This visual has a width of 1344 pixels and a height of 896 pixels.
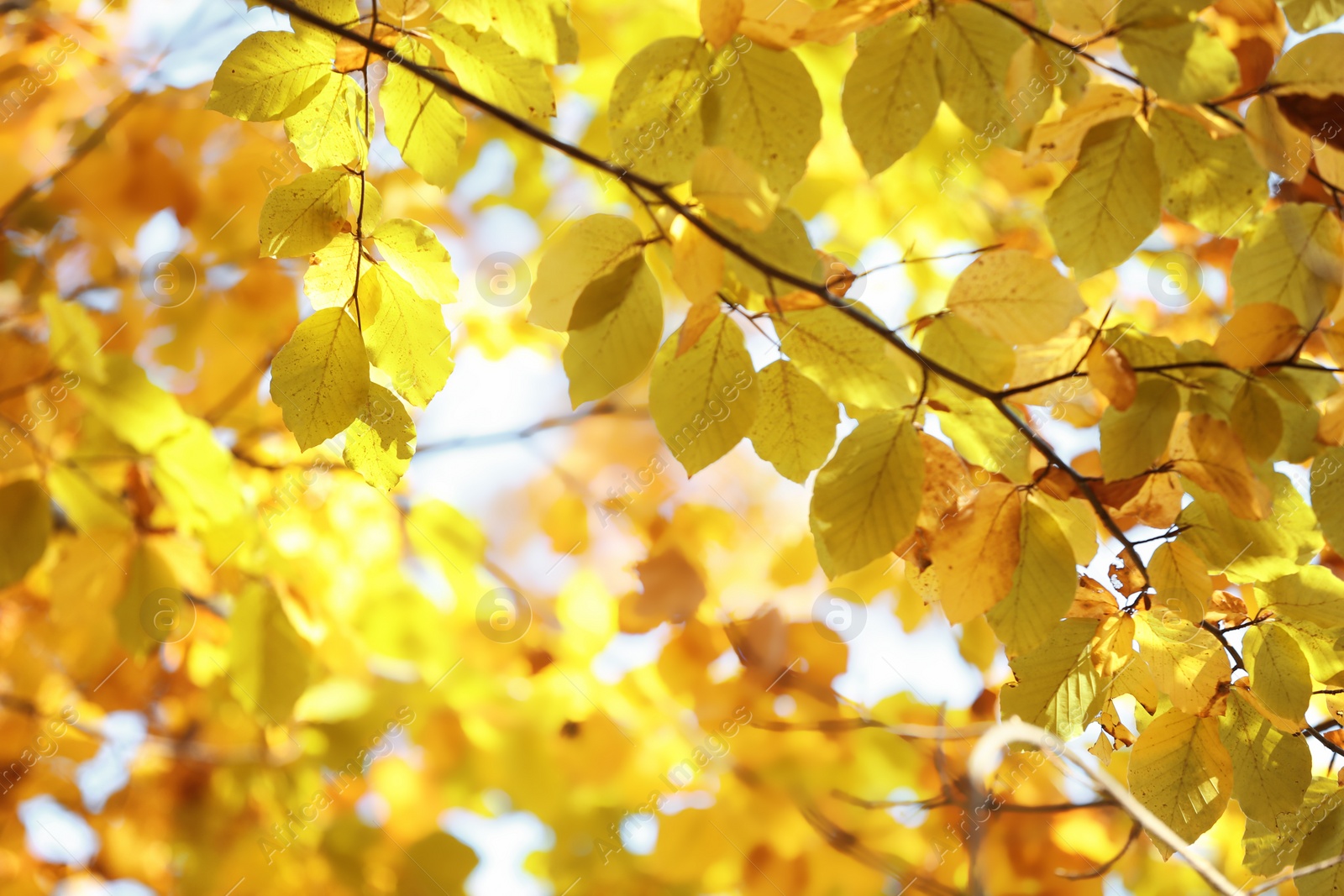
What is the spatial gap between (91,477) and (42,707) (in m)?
1.56

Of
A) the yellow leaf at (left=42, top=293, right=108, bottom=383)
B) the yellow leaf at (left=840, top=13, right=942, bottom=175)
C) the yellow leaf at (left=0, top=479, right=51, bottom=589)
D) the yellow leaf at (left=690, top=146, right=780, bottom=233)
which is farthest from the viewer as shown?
the yellow leaf at (left=42, top=293, right=108, bottom=383)

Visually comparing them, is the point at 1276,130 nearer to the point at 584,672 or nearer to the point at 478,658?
the point at 584,672

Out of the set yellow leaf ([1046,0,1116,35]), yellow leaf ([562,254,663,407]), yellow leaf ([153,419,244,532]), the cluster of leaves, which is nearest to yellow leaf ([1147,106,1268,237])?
the cluster of leaves

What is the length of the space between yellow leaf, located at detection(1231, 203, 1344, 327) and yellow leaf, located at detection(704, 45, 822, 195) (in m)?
0.42

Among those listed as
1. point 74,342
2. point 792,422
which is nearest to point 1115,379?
point 792,422

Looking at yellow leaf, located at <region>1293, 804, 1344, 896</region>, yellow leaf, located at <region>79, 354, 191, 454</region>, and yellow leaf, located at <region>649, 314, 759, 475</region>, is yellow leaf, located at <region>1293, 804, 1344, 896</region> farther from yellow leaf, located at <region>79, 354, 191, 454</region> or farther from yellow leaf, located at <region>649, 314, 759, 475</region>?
yellow leaf, located at <region>79, 354, 191, 454</region>

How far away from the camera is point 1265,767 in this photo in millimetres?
661

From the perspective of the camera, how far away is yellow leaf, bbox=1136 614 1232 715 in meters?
0.64

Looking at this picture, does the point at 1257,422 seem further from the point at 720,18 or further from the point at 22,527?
the point at 22,527

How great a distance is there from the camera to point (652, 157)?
0.61 m

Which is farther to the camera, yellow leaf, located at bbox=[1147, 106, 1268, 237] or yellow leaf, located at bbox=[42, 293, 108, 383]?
yellow leaf, located at bbox=[42, 293, 108, 383]

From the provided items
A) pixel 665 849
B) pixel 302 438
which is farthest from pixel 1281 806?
pixel 665 849

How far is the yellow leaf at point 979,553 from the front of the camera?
0.60 meters

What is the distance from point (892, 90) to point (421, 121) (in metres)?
0.39
